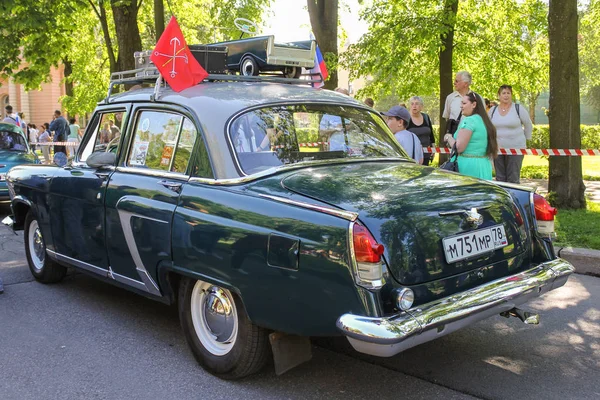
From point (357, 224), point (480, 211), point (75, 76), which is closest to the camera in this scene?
point (357, 224)

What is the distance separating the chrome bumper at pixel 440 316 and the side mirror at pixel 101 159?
2575 mm

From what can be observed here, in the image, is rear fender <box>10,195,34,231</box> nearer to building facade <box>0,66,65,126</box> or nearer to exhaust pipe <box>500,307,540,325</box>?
exhaust pipe <box>500,307,540,325</box>

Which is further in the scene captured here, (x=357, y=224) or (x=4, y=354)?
(x=4, y=354)

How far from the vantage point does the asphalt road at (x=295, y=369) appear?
389cm

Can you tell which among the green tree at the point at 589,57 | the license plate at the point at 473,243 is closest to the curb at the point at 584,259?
the license plate at the point at 473,243

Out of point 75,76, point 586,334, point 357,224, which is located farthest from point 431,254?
point 75,76

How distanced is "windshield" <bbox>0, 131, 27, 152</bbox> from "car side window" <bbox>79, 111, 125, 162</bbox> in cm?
773

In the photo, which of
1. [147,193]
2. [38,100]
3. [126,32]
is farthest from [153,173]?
[38,100]

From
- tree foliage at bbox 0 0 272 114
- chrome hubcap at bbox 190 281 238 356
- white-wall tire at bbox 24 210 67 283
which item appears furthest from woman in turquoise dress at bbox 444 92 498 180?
tree foliage at bbox 0 0 272 114

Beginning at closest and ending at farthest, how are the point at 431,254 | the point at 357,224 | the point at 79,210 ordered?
the point at 357,224
the point at 431,254
the point at 79,210

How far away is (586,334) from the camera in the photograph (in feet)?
16.1

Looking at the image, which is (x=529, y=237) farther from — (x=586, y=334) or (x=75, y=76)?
(x=75, y=76)

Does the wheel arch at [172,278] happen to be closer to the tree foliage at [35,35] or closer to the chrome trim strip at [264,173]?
the chrome trim strip at [264,173]

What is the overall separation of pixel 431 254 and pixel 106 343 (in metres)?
2.59
